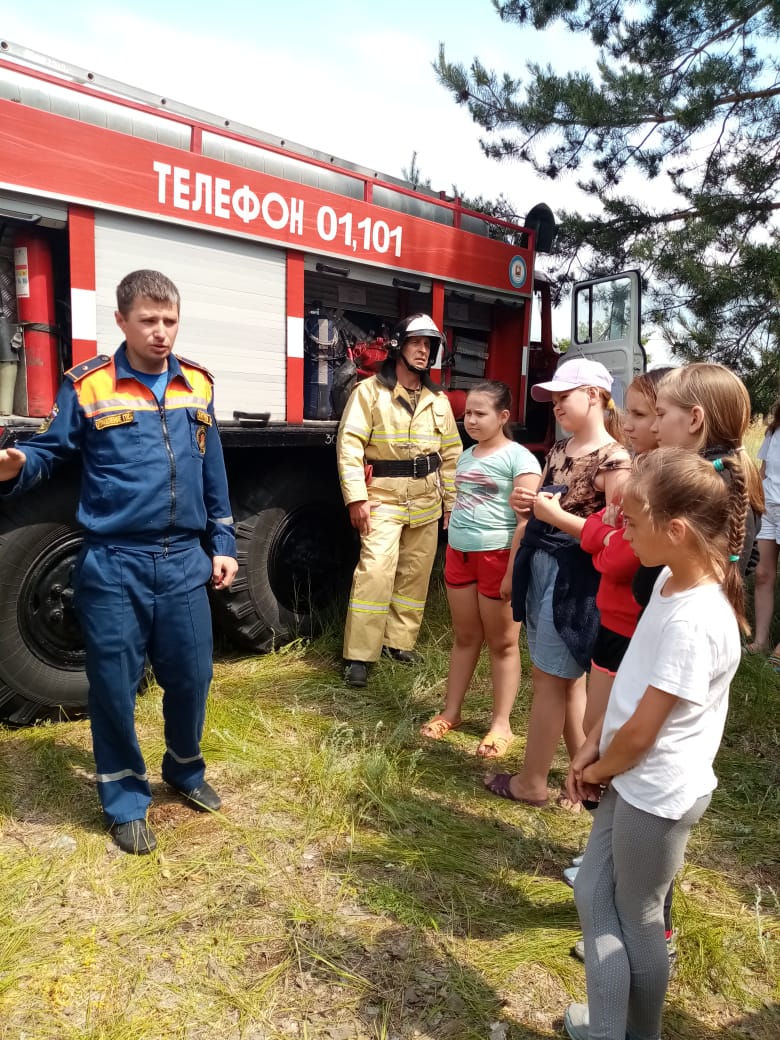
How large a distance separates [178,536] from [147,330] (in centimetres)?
63

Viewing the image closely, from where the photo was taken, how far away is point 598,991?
1510 mm

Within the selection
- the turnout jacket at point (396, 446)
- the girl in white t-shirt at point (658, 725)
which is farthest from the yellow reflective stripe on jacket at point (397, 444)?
the girl in white t-shirt at point (658, 725)

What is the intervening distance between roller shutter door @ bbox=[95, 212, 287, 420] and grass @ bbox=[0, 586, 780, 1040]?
154 centimetres

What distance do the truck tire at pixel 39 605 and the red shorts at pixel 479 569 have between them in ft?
5.03

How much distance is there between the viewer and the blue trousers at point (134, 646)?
2.38 meters

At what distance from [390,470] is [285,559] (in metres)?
0.76

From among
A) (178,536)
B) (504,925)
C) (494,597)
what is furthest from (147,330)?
(504,925)

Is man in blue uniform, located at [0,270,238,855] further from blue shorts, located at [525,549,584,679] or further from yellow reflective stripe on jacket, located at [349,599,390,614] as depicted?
yellow reflective stripe on jacket, located at [349,599,390,614]

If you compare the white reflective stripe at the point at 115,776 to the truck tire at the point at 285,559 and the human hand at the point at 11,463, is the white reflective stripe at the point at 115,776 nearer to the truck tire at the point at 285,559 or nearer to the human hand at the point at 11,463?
the human hand at the point at 11,463

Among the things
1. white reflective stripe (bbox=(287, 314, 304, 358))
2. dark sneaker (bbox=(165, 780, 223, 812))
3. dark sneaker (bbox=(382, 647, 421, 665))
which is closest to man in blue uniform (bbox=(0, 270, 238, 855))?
dark sneaker (bbox=(165, 780, 223, 812))

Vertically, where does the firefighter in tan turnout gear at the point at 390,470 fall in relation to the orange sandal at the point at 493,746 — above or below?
above

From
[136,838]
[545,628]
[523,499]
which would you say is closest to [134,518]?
[136,838]

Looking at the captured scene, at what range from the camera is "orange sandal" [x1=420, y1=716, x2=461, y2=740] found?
10.9ft

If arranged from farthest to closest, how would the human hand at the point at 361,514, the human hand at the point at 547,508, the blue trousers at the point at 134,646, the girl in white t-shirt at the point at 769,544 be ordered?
1. the girl in white t-shirt at the point at 769,544
2. the human hand at the point at 361,514
3. the blue trousers at the point at 134,646
4. the human hand at the point at 547,508
